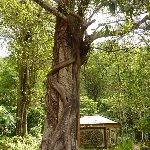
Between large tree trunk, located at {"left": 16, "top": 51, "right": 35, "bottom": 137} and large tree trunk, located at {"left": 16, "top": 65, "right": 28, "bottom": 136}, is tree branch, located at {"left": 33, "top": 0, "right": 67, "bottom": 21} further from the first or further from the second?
large tree trunk, located at {"left": 16, "top": 65, "right": 28, "bottom": 136}

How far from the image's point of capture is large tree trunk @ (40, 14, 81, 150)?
857cm

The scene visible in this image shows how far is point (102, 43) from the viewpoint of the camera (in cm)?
1155

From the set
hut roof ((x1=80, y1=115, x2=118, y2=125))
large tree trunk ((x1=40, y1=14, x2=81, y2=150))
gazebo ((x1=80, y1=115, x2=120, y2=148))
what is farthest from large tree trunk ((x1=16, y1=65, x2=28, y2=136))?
gazebo ((x1=80, y1=115, x2=120, y2=148))

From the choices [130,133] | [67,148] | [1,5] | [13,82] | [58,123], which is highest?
[1,5]

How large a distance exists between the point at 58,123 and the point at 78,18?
2728mm

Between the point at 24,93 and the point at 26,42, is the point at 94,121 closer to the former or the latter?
the point at 24,93

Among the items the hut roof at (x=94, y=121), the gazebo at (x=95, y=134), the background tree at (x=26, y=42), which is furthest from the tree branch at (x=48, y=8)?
the gazebo at (x=95, y=134)

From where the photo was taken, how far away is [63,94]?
888 centimetres

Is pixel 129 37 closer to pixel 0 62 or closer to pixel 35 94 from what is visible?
pixel 35 94

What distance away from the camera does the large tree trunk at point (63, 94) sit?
337 inches

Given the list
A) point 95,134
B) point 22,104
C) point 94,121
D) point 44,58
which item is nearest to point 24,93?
point 22,104

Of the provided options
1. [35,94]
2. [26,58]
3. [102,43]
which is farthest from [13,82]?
[102,43]

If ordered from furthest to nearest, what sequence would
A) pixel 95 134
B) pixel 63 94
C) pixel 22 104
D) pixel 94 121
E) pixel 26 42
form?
1. pixel 95 134
2. pixel 94 121
3. pixel 22 104
4. pixel 26 42
5. pixel 63 94

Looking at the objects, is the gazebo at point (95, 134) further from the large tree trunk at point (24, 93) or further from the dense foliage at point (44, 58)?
the large tree trunk at point (24, 93)
